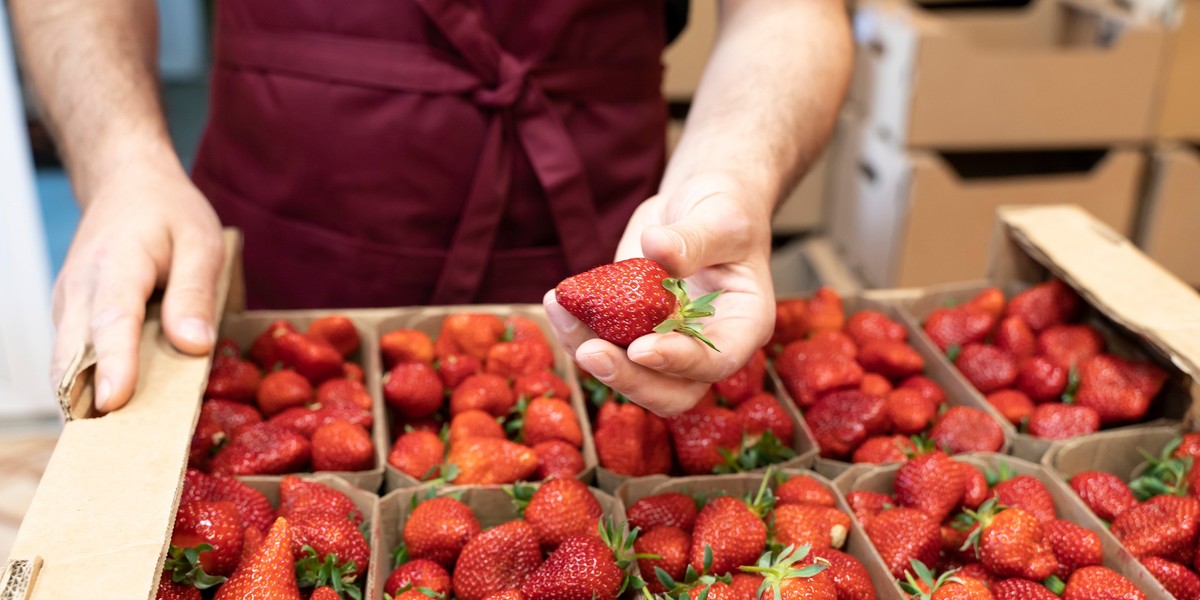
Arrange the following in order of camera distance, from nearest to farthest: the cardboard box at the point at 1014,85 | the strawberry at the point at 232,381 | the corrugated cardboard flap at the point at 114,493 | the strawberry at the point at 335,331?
the corrugated cardboard flap at the point at 114,493 < the strawberry at the point at 232,381 < the strawberry at the point at 335,331 < the cardboard box at the point at 1014,85

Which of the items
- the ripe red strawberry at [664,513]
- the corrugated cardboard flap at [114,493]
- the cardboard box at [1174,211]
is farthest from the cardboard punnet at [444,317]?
the cardboard box at [1174,211]

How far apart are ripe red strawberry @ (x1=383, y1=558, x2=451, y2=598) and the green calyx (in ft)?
0.96

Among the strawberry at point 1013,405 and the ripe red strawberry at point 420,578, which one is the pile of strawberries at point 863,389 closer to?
the strawberry at point 1013,405

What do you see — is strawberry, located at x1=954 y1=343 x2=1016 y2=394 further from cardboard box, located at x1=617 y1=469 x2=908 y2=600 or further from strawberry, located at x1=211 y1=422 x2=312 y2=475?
strawberry, located at x1=211 y1=422 x2=312 y2=475

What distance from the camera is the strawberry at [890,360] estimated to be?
4.12ft

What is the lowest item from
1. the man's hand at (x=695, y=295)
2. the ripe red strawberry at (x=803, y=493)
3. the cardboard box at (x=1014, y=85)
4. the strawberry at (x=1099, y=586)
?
the cardboard box at (x=1014, y=85)

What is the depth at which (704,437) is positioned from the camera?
109cm

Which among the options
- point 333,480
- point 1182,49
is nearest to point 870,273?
point 1182,49

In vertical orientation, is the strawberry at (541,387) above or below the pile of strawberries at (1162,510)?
below

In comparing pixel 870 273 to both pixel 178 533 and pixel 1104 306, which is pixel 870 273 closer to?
pixel 1104 306

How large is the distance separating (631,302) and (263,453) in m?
0.44

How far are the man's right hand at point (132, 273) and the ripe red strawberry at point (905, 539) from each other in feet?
2.08

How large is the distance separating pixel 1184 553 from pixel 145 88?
1249mm

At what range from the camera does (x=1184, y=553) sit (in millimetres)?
965
